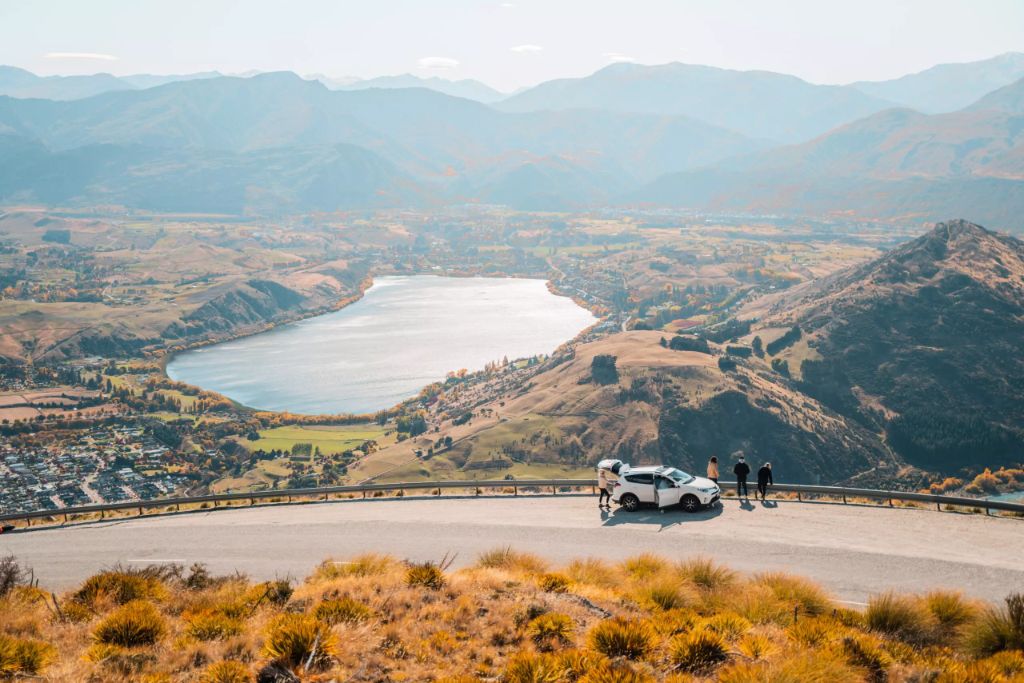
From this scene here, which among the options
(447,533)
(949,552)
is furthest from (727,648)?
(447,533)

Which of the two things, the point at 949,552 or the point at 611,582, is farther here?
the point at 949,552

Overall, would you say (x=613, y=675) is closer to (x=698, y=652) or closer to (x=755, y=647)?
(x=698, y=652)

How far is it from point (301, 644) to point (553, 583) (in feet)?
19.5

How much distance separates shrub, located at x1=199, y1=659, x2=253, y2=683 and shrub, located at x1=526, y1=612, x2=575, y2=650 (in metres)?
4.99

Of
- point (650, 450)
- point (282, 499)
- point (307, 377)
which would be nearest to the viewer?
point (282, 499)

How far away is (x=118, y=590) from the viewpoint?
17.9 m

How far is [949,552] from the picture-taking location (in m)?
22.6

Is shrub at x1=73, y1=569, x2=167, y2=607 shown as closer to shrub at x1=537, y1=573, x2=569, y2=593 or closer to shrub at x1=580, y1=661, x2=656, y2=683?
shrub at x1=537, y1=573, x2=569, y2=593

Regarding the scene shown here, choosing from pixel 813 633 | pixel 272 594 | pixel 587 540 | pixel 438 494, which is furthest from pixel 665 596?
pixel 438 494

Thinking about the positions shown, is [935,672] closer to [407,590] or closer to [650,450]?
[407,590]

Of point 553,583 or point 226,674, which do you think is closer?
point 226,674

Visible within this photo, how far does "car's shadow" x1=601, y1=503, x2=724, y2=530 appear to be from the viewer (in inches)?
1040

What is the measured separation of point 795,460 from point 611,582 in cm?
11584

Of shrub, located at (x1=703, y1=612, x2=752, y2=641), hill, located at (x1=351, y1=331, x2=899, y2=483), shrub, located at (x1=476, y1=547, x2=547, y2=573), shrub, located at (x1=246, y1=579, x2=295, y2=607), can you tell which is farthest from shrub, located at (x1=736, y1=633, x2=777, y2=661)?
hill, located at (x1=351, y1=331, x2=899, y2=483)
